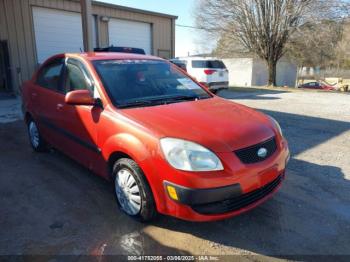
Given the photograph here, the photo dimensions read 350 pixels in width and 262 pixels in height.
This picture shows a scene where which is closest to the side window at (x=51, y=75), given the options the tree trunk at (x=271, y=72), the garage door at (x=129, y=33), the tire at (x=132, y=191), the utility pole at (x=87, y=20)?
the tire at (x=132, y=191)

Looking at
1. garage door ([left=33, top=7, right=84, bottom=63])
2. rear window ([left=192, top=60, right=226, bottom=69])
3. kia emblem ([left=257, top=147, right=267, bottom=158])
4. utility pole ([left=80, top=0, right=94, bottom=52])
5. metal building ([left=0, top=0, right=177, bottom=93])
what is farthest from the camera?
rear window ([left=192, top=60, right=226, bottom=69])

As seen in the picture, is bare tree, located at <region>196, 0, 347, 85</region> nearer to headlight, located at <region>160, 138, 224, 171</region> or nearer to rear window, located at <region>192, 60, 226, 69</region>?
rear window, located at <region>192, 60, 226, 69</region>

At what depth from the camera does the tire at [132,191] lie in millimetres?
2682

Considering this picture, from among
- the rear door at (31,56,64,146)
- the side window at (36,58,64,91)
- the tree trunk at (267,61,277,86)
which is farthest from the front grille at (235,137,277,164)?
the tree trunk at (267,61,277,86)

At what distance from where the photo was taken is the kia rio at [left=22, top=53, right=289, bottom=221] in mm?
2426

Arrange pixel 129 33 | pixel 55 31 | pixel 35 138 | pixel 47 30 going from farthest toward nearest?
pixel 129 33
pixel 55 31
pixel 47 30
pixel 35 138

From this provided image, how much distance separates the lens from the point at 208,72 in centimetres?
1276

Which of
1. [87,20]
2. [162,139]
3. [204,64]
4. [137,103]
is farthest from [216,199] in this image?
[204,64]

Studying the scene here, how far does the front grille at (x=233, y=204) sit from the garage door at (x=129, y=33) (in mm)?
13134

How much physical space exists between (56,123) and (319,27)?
19.7 metres

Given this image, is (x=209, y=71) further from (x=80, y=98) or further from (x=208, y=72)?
(x=80, y=98)

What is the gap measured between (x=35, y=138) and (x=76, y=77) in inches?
72.0

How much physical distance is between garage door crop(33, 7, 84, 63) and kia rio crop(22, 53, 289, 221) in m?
9.41

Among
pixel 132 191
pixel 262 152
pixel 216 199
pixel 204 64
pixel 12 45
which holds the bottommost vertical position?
pixel 132 191
